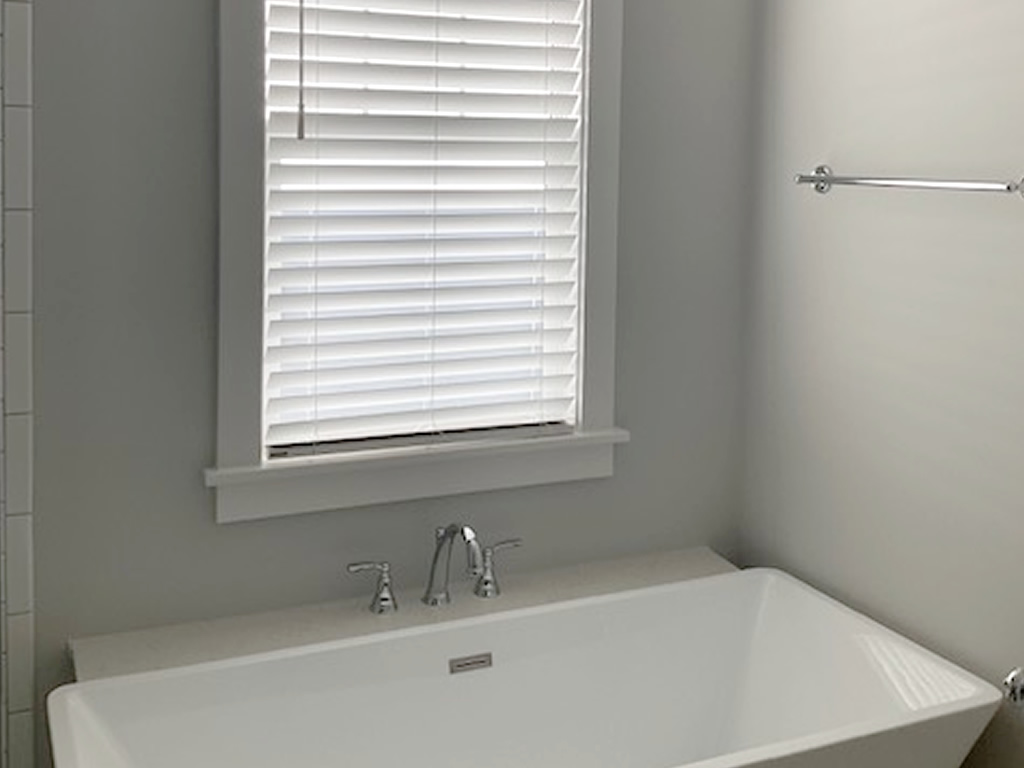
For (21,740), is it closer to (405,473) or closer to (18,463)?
(18,463)

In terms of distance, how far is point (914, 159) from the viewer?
2.66 metres

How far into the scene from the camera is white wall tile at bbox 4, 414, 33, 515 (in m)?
2.46

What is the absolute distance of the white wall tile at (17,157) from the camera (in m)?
2.38

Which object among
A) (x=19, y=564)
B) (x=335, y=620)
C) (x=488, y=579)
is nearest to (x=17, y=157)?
(x=19, y=564)

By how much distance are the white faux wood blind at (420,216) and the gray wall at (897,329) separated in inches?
19.8

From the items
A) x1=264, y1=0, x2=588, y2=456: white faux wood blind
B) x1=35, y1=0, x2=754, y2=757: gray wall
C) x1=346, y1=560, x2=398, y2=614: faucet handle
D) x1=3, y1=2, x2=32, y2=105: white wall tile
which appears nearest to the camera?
x1=3, y1=2, x2=32, y2=105: white wall tile

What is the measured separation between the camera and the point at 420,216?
2.77 metres

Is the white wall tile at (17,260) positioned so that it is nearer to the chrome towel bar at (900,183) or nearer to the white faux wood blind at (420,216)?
the white faux wood blind at (420,216)

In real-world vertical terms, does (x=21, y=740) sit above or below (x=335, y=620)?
below

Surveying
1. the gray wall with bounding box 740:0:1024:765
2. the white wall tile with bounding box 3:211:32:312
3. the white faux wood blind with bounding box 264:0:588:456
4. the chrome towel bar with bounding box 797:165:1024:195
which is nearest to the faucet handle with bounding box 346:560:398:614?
the white faux wood blind with bounding box 264:0:588:456

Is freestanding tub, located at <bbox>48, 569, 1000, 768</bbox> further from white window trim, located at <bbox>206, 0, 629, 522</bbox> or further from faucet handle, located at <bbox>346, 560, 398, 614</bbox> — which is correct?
white window trim, located at <bbox>206, 0, 629, 522</bbox>

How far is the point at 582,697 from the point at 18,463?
1229mm

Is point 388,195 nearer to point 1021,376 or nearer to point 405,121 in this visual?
point 405,121

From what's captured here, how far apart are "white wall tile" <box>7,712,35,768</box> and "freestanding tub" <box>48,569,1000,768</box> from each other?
0.92 feet
